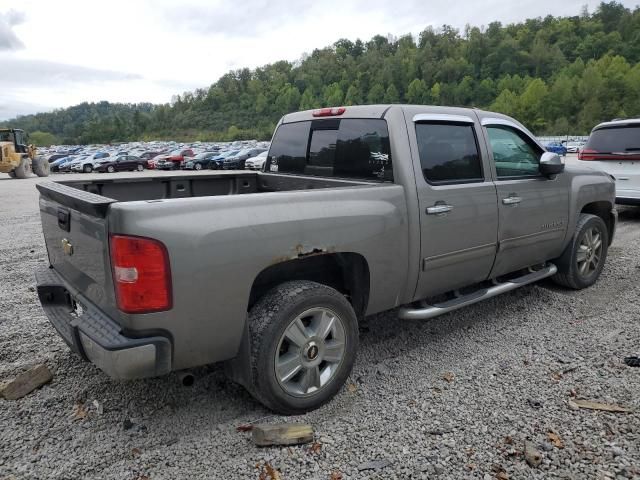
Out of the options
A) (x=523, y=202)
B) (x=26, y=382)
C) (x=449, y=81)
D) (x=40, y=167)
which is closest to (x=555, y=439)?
(x=523, y=202)

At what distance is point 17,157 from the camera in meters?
25.4

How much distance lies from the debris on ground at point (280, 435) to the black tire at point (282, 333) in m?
0.16

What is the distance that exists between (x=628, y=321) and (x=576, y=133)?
4039 inches

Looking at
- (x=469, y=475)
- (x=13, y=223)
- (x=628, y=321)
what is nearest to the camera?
(x=469, y=475)

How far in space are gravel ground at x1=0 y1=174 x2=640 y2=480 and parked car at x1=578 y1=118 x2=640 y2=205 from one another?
4966mm

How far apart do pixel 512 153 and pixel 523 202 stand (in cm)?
45

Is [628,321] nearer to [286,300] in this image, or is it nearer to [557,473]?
[557,473]

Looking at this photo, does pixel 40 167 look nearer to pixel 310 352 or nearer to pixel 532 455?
pixel 310 352

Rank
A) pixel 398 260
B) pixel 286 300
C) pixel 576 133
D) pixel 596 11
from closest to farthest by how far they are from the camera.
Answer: pixel 286 300 → pixel 398 260 → pixel 576 133 → pixel 596 11

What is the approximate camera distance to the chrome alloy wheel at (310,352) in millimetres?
2848

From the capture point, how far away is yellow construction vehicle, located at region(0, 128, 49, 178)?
24719mm


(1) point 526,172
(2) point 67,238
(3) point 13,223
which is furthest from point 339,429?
(3) point 13,223

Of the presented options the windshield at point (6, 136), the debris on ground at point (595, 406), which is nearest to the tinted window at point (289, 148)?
the debris on ground at point (595, 406)

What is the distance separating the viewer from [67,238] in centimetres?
292
